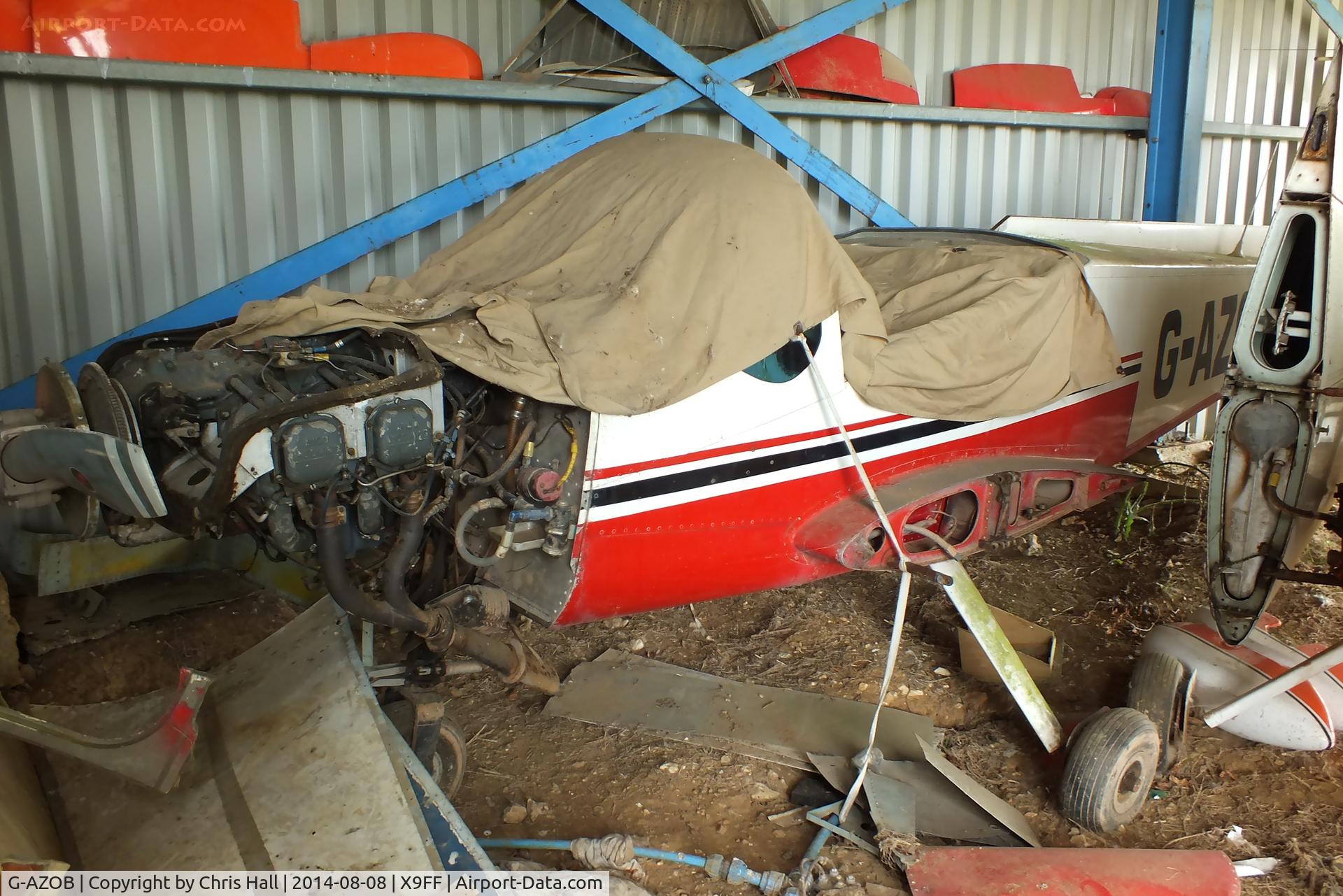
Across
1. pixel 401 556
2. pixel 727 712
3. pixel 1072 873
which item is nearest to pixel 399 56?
pixel 401 556

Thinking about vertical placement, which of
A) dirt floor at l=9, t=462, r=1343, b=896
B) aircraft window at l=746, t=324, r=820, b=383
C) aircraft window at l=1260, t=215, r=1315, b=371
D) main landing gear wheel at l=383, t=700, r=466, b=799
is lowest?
dirt floor at l=9, t=462, r=1343, b=896

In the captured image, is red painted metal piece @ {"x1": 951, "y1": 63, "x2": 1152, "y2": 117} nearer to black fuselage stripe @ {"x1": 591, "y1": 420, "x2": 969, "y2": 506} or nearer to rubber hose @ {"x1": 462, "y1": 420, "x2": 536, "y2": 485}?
black fuselage stripe @ {"x1": 591, "y1": 420, "x2": 969, "y2": 506}

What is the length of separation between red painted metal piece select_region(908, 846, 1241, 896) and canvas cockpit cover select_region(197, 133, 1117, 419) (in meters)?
1.39

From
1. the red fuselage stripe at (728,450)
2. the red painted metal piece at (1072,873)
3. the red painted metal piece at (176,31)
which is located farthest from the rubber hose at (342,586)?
the red painted metal piece at (176,31)

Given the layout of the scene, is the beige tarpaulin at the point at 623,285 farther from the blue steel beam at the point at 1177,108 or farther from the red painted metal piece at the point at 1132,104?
the red painted metal piece at the point at 1132,104

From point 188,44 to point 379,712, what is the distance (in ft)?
12.6

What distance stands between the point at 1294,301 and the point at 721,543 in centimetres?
194

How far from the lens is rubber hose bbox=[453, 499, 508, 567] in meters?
2.46

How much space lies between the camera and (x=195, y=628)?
3.51 metres

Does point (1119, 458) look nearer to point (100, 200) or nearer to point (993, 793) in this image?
point (993, 793)

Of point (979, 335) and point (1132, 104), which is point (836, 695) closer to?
point (979, 335)

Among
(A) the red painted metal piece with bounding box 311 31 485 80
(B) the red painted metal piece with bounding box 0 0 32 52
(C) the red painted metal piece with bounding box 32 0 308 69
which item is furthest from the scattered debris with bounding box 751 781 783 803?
(B) the red painted metal piece with bounding box 0 0 32 52

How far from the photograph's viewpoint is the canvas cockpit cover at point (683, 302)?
241 cm

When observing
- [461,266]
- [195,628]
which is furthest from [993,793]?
[195,628]
